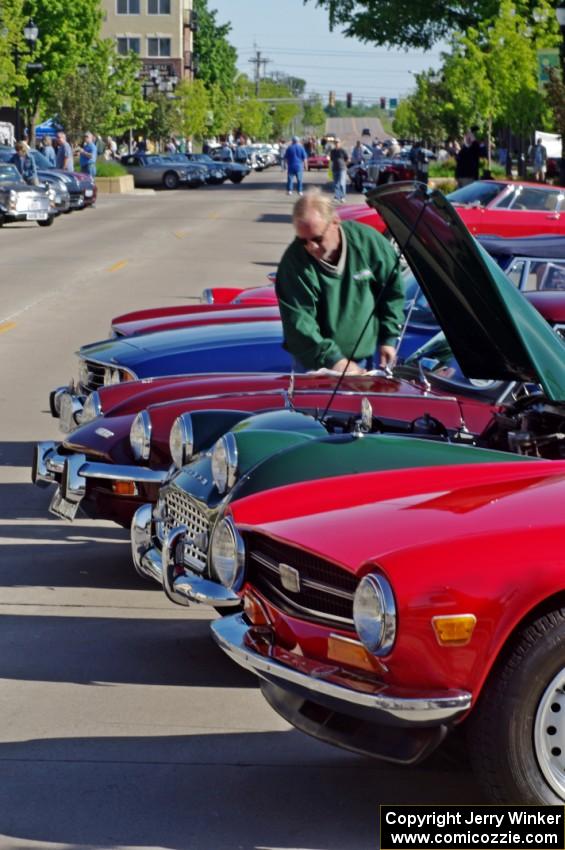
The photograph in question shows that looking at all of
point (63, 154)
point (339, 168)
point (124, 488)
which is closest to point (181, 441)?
point (124, 488)

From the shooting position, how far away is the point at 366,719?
4184 millimetres

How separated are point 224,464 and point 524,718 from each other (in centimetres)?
196

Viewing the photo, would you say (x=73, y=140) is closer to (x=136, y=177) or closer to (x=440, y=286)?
(x=136, y=177)

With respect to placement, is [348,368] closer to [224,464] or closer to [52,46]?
[224,464]

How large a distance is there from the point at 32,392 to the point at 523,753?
30.0ft

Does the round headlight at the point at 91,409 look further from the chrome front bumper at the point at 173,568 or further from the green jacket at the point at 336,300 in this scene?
the chrome front bumper at the point at 173,568

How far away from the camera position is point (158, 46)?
135000mm

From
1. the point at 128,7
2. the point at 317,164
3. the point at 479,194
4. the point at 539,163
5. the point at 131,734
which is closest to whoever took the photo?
the point at 131,734

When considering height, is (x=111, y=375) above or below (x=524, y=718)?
below

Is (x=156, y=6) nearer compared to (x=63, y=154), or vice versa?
(x=63, y=154)

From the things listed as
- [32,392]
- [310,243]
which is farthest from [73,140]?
[310,243]

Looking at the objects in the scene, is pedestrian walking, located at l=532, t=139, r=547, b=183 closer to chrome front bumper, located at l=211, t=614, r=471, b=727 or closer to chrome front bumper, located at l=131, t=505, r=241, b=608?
chrome front bumper, located at l=131, t=505, r=241, b=608

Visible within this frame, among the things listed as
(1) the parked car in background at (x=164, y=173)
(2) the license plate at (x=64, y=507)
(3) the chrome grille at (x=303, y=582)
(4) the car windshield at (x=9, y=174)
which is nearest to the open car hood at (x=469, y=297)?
(3) the chrome grille at (x=303, y=582)

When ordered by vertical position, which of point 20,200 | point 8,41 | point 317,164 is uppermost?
point 8,41
